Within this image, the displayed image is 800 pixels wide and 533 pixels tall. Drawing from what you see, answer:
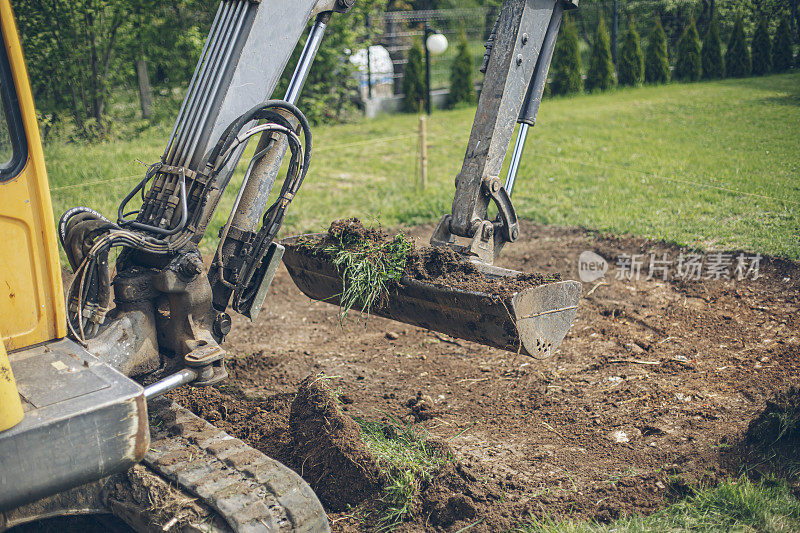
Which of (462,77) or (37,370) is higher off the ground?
(462,77)

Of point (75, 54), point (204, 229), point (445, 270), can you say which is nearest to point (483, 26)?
point (75, 54)

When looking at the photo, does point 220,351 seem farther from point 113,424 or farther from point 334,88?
point 334,88

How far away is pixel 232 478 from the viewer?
118 inches

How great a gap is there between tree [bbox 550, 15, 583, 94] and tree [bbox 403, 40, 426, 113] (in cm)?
292

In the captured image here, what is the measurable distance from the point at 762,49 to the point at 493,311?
5802mm

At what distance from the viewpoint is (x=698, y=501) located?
334cm

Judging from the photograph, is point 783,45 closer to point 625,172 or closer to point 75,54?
point 625,172

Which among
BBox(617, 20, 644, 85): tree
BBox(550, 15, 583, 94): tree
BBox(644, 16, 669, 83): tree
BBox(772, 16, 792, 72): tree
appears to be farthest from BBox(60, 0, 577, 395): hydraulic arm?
BBox(550, 15, 583, 94): tree

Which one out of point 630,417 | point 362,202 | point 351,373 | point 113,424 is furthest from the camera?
point 362,202

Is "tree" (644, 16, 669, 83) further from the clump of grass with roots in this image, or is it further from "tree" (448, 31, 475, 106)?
the clump of grass with roots

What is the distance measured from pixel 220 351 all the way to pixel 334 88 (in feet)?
39.6

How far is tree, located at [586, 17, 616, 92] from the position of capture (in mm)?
13643

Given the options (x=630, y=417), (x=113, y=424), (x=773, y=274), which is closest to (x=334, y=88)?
(x=773, y=274)

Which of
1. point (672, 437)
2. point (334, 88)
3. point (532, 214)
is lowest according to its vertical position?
point (672, 437)
